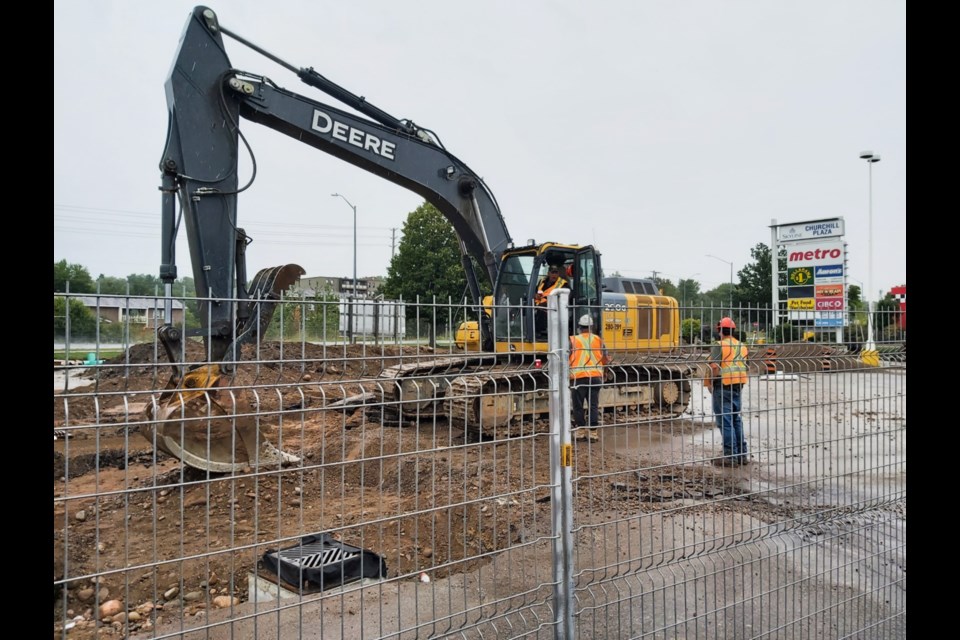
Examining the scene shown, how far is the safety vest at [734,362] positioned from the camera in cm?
353

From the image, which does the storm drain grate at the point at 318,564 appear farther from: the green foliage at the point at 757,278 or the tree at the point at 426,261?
the green foliage at the point at 757,278

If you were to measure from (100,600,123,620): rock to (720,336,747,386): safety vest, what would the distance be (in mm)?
3935

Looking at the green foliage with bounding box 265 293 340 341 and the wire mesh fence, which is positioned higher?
the green foliage with bounding box 265 293 340 341

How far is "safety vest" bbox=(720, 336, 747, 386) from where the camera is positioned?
353cm

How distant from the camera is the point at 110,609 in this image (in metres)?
4.05

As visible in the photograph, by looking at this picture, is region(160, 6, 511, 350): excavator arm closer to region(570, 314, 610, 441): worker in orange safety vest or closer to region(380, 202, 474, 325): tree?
region(570, 314, 610, 441): worker in orange safety vest

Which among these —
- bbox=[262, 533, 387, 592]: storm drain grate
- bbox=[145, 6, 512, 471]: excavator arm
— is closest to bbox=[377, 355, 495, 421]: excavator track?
bbox=[262, 533, 387, 592]: storm drain grate

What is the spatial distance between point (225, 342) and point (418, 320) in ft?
12.5

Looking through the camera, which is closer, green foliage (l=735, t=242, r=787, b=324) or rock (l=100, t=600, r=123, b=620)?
rock (l=100, t=600, r=123, b=620)

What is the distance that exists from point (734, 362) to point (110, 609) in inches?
160

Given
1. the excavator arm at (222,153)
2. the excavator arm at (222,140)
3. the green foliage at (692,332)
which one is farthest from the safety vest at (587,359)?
the excavator arm at (222,140)

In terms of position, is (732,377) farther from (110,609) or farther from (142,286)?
(142,286)

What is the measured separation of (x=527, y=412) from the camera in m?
8.16
